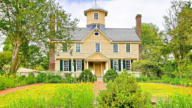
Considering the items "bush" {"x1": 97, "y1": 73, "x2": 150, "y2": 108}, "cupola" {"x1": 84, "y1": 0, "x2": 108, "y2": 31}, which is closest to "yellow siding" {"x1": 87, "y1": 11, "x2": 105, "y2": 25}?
"cupola" {"x1": 84, "y1": 0, "x2": 108, "y2": 31}

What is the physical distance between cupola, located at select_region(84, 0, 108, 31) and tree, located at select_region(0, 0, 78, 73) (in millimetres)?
11202

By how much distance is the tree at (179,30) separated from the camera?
56.2ft

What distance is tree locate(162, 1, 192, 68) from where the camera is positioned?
17.1m

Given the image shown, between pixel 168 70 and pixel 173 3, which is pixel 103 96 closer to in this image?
pixel 168 70

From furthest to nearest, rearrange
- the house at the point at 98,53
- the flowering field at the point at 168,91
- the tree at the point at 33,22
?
the house at the point at 98,53, the tree at the point at 33,22, the flowering field at the point at 168,91

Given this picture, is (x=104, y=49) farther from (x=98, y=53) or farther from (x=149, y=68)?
(x=149, y=68)

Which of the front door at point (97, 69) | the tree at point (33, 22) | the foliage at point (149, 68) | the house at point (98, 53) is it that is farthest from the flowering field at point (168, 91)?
the front door at point (97, 69)

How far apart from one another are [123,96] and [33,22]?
11316mm

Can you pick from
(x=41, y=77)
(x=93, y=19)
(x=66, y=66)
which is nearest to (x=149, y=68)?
(x=41, y=77)

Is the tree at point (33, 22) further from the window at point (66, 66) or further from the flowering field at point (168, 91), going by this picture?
the flowering field at point (168, 91)

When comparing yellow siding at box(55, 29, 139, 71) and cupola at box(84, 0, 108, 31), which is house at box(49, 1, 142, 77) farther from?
cupola at box(84, 0, 108, 31)

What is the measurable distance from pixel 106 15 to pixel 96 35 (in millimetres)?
6272

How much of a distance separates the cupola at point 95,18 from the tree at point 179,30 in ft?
35.3

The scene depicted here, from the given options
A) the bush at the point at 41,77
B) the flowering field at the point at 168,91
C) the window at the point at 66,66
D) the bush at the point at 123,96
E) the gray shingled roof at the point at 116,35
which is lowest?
the flowering field at the point at 168,91
